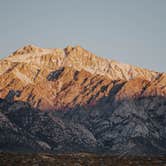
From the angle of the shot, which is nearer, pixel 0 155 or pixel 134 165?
pixel 134 165

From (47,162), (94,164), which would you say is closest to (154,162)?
(94,164)

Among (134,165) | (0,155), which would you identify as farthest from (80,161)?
(0,155)

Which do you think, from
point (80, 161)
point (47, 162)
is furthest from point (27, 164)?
point (80, 161)

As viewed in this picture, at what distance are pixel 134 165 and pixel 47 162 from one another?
10226mm

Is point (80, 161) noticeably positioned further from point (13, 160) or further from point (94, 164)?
point (13, 160)

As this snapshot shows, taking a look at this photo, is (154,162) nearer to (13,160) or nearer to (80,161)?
(80,161)

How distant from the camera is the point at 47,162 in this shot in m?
57.2

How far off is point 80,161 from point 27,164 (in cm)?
651

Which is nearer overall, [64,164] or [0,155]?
[64,164]

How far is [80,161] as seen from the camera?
57594 mm

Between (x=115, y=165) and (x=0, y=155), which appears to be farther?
(x=0, y=155)

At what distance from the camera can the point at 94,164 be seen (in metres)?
56.4

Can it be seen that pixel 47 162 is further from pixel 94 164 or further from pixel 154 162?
pixel 154 162

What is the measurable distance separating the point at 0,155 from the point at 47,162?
7.41m
